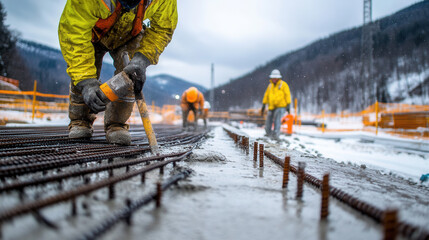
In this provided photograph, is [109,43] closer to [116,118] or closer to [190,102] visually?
[116,118]

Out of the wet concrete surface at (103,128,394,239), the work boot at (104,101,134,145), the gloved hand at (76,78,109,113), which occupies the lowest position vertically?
the wet concrete surface at (103,128,394,239)

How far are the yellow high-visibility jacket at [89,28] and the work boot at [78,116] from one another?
611mm

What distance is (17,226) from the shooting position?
2.27ft

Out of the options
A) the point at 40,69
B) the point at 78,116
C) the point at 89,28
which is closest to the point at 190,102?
the point at 78,116

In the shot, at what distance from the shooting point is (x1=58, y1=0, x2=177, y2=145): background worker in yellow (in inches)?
82.7

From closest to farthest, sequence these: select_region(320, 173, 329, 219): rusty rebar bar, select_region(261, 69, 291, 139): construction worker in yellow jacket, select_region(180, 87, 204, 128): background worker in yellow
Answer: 1. select_region(320, 173, 329, 219): rusty rebar bar
2. select_region(261, 69, 291, 139): construction worker in yellow jacket
3. select_region(180, 87, 204, 128): background worker in yellow

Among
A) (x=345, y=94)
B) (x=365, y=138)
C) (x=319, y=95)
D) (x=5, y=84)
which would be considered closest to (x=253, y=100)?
(x=319, y=95)

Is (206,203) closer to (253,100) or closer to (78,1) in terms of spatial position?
(78,1)

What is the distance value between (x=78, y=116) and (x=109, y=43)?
91cm

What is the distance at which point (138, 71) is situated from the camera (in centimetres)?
227

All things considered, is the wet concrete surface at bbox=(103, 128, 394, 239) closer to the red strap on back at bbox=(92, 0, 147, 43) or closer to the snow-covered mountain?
the red strap on back at bbox=(92, 0, 147, 43)

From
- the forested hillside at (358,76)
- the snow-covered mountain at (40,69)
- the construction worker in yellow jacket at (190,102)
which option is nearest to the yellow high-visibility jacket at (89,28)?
the construction worker in yellow jacket at (190,102)

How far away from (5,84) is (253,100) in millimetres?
63053

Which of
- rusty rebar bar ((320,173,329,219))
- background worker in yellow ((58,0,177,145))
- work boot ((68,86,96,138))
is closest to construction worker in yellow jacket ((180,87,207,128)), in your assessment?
work boot ((68,86,96,138))
